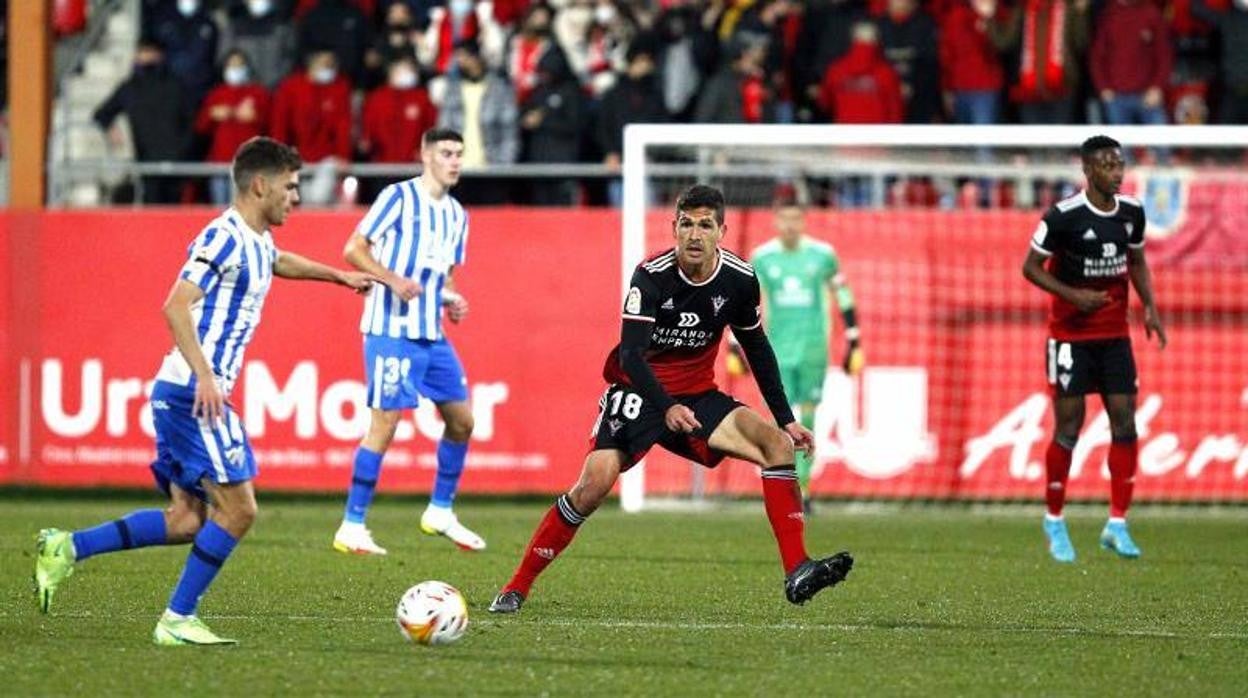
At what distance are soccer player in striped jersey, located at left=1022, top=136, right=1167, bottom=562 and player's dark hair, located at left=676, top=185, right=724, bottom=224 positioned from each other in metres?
4.14

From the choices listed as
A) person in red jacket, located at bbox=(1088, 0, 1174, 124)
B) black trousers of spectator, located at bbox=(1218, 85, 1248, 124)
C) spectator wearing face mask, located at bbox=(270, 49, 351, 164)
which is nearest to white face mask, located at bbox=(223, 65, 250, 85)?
spectator wearing face mask, located at bbox=(270, 49, 351, 164)

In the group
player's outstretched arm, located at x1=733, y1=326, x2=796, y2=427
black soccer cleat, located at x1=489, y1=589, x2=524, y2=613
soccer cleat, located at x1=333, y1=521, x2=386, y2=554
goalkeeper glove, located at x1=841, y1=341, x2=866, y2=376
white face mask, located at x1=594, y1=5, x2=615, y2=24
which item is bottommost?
soccer cleat, located at x1=333, y1=521, x2=386, y2=554

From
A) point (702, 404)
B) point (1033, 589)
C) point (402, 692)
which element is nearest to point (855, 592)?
point (1033, 589)

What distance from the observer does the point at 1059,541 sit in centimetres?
1410

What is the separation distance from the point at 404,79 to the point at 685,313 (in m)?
11.6

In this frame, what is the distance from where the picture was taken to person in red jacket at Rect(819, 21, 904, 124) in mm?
20906

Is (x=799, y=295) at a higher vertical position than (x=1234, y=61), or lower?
lower

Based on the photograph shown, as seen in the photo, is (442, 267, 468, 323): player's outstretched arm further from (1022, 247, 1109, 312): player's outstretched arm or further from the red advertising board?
the red advertising board

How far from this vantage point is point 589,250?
19641 mm

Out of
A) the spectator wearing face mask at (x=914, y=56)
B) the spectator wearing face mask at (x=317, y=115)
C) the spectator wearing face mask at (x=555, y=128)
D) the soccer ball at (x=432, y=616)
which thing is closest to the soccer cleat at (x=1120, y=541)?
the soccer ball at (x=432, y=616)

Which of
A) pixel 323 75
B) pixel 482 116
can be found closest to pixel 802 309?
pixel 482 116

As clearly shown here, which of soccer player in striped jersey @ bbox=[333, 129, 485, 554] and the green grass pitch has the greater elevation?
soccer player in striped jersey @ bbox=[333, 129, 485, 554]

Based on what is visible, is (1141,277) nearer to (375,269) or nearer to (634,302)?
(375,269)

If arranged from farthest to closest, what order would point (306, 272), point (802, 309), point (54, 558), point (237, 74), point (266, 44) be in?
point (266, 44)
point (237, 74)
point (802, 309)
point (306, 272)
point (54, 558)
